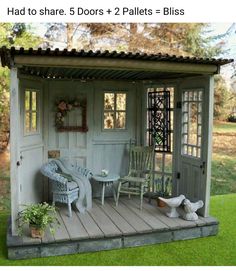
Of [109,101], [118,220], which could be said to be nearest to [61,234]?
[118,220]

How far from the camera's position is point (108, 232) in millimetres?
4957

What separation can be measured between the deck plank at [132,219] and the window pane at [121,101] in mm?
1845

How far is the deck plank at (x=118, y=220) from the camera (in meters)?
5.06

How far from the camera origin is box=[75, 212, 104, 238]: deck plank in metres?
4.88

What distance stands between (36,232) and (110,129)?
277cm

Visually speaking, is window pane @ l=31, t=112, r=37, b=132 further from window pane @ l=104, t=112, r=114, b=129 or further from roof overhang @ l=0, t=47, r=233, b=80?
window pane @ l=104, t=112, r=114, b=129

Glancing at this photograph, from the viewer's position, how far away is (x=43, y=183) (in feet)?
21.4

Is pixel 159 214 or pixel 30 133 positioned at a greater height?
pixel 30 133

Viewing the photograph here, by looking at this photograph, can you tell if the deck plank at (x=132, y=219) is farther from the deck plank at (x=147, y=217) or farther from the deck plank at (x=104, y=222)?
the deck plank at (x=104, y=222)

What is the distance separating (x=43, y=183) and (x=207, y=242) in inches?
120

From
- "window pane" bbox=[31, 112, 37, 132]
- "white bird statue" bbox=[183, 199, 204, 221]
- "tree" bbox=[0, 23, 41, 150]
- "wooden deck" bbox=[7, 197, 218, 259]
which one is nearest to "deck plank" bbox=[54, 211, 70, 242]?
"wooden deck" bbox=[7, 197, 218, 259]

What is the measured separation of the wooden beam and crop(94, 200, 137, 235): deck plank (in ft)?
7.44
